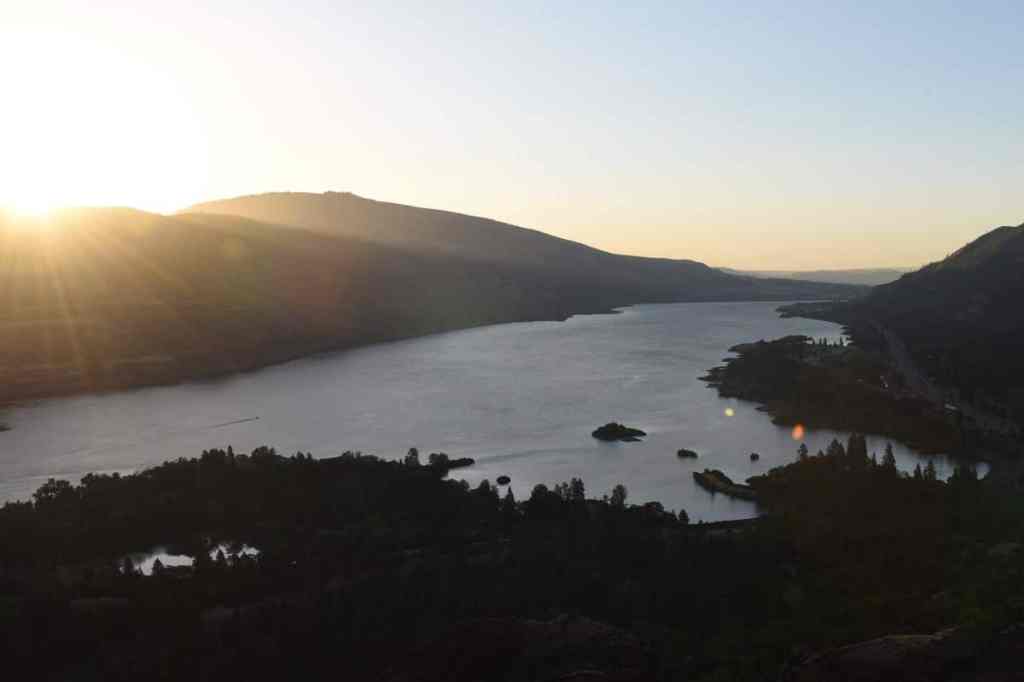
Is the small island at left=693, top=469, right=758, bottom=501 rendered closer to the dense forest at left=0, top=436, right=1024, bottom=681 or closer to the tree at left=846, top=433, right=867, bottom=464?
the dense forest at left=0, top=436, right=1024, bottom=681

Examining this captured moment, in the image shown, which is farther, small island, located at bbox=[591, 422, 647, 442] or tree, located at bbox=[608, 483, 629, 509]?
small island, located at bbox=[591, 422, 647, 442]

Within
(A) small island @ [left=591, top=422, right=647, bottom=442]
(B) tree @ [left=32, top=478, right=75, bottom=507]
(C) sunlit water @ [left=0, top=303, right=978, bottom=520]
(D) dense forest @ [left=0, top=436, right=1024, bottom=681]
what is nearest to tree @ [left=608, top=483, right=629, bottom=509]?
(D) dense forest @ [left=0, top=436, right=1024, bottom=681]

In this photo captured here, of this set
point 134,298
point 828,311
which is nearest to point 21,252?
point 134,298

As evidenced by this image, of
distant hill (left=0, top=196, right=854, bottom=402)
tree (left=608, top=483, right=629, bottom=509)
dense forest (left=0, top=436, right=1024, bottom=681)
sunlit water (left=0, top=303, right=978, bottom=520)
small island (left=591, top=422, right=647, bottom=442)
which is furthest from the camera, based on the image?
distant hill (left=0, top=196, right=854, bottom=402)

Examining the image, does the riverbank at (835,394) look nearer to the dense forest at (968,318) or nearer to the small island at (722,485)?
the dense forest at (968,318)

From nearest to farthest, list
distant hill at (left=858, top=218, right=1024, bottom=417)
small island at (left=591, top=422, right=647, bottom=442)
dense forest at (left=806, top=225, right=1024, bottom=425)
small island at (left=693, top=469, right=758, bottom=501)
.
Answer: small island at (left=693, top=469, right=758, bottom=501) → small island at (left=591, top=422, right=647, bottom=442) → dense forest at (left=806, top=225, right=1024, bottom=425) → distant hill at (left=858, top=218, right=1024, bottom=417)

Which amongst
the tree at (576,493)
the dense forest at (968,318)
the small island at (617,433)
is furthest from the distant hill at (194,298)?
the dense forest at (968,318)
